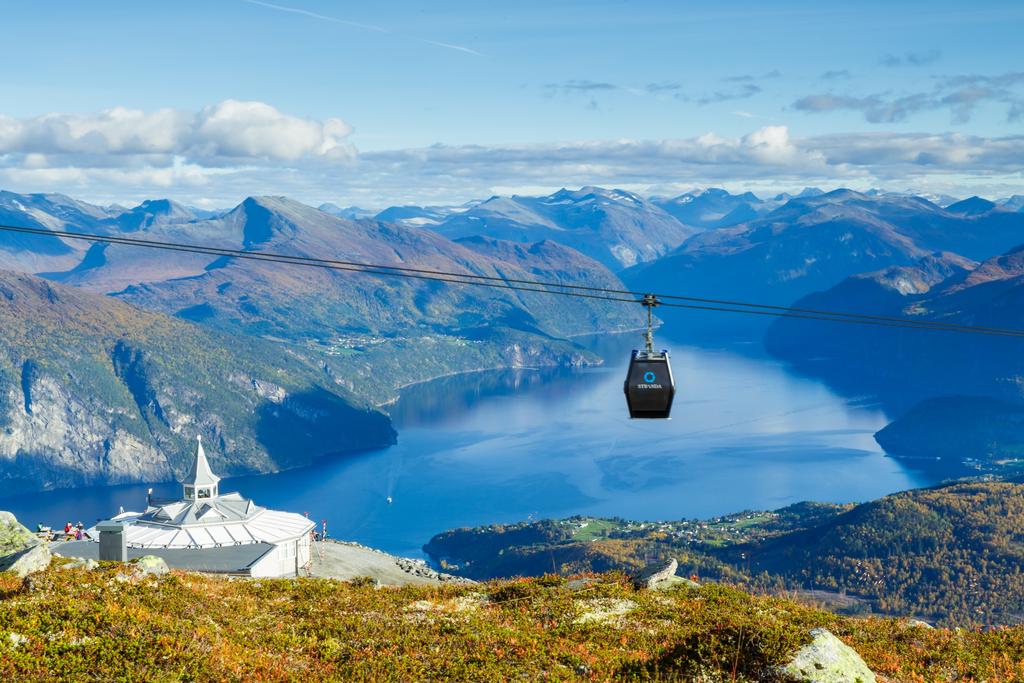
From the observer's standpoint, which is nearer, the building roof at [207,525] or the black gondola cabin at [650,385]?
the black gondola cabin at [650,385]

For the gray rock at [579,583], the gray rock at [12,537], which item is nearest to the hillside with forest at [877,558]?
the gray rock at [12,537]

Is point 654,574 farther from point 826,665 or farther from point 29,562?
point 29,562

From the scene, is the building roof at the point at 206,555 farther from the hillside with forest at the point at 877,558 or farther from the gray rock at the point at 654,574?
the hillside with forest at the point at 877,558

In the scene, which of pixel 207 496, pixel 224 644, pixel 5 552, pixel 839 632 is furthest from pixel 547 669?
pixel 207 496

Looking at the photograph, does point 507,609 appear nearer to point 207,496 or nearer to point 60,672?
point 60,672

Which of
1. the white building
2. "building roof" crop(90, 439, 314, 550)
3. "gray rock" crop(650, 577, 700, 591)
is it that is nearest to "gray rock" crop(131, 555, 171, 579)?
"gray rock" crop(650, 577, 700, 591)

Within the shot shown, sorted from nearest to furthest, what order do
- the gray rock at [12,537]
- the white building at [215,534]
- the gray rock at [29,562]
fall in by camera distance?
the gray rock at [29,562] → the gray rock at [12,537] → the white building at [215,534]

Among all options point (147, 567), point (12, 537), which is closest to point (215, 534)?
point (12, 537)
